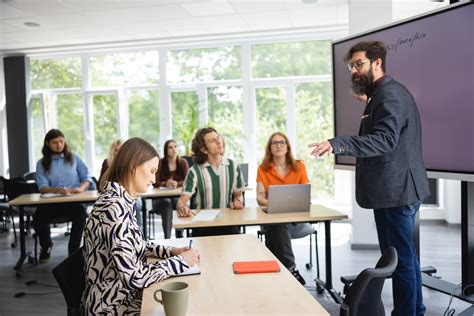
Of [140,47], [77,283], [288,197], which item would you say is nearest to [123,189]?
[77,283]

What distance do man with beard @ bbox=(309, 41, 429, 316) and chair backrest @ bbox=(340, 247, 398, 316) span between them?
97 cm

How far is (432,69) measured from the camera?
2926 mm

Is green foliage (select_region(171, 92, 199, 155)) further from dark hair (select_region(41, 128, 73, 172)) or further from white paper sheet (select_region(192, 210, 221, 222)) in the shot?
white paper sheet (select_region(192, 210, 221, 222))

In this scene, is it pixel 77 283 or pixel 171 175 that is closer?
pixel 77 283

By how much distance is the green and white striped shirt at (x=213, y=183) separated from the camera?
134 inches

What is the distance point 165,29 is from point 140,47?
106 cm

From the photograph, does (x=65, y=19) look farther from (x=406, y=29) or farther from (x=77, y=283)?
(x=77, y=283)

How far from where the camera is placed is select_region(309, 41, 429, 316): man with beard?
2229mm

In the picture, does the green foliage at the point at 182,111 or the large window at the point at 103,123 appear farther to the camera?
the large window at the point at 103,123

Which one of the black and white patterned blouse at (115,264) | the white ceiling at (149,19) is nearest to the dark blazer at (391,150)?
the black and white patterned blouse at (115,264)

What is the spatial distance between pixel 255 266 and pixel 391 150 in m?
0.99

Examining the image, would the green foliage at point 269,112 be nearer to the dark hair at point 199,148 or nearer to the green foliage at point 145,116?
the green foliage at point 145,116

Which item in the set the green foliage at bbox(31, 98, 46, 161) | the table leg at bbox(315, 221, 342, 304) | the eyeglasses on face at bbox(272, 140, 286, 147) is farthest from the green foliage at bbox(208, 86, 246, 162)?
the table leg at bbox(315, 221, 342, 304)

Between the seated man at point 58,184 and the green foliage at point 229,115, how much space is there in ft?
9.29
